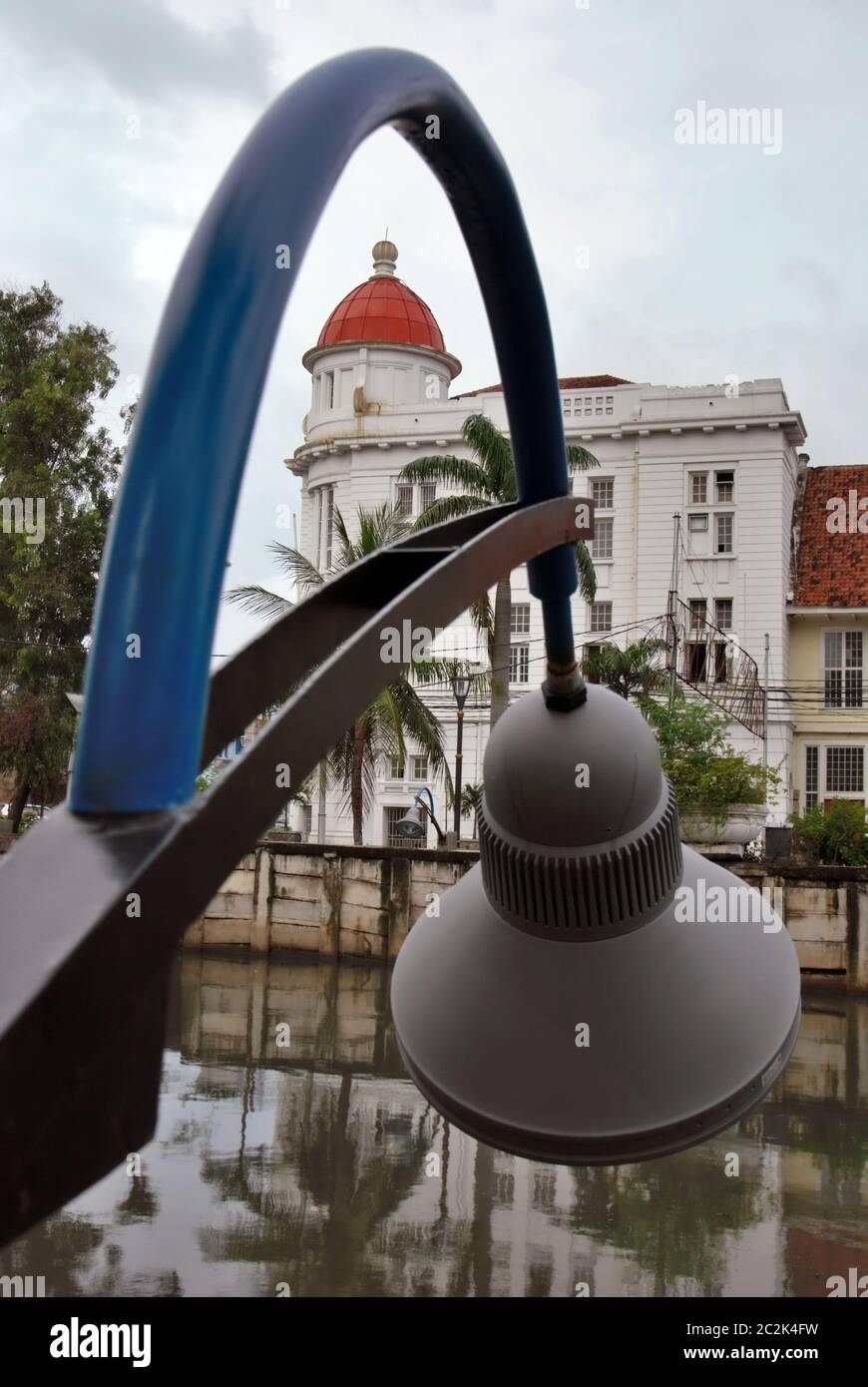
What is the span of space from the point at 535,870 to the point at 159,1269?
11008 mm

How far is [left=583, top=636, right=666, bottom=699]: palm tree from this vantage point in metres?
28.5

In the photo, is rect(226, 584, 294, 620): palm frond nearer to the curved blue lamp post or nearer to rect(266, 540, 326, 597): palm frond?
rect(266, 540, 326, 597): palm frond

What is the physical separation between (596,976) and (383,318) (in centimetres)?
3502

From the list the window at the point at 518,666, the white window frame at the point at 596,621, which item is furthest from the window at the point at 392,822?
the white window frame at the point at 596,621

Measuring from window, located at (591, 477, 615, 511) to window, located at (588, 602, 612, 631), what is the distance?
7.97 feet

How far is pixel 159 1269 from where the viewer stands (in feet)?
41.6

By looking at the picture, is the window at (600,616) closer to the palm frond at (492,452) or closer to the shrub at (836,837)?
the shrub at (836,837)

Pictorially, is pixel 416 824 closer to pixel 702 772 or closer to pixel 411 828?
pixel 411 828

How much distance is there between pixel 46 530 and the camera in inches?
1113

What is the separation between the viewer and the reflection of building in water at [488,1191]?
13.3 metres

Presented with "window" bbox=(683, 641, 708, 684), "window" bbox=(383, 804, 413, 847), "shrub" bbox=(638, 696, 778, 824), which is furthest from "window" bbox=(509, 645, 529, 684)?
"shrub" bbox=(638, 696, 778, 824)

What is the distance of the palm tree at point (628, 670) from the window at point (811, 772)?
582cm
